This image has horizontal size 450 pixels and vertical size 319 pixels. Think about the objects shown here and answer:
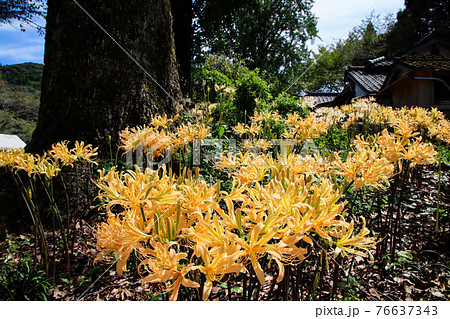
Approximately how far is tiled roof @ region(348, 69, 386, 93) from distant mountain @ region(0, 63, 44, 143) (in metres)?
19.1

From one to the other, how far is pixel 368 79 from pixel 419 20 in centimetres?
810

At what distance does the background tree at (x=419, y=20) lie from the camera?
1831 centimetres

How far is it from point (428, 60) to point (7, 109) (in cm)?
2206

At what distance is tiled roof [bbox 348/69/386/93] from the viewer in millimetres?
14580

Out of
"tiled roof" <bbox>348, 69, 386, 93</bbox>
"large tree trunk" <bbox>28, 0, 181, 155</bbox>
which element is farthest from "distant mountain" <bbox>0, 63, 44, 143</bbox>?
"tiled roof" <bbox>348, 69, 386, 93</bbox>

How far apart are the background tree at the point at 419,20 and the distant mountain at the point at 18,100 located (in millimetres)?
25431

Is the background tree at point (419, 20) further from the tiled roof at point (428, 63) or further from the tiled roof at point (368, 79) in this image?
the tiled roof at point (428, 63)

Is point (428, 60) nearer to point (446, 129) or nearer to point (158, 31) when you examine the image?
point (446, 129)

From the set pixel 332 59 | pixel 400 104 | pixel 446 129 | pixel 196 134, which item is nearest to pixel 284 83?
pixel 332 59

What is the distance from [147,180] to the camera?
2.65 feet

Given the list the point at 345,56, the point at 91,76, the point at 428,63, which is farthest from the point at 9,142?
the point at 345,56

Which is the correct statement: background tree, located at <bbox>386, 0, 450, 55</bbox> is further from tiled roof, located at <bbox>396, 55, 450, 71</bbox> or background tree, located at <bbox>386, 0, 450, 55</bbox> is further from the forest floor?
the forest floor

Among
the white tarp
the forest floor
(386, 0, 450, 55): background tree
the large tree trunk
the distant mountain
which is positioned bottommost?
the forest floor
